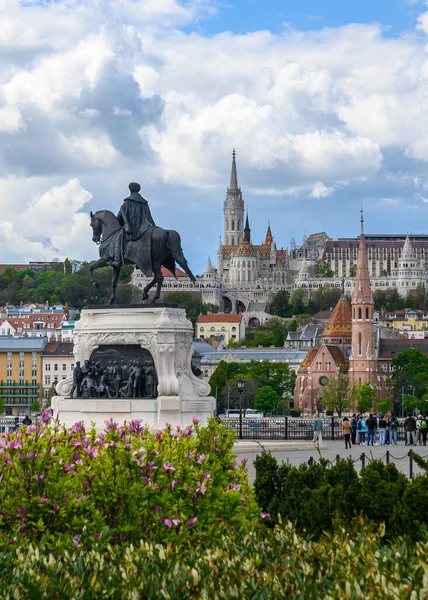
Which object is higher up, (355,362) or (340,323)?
(340,323)

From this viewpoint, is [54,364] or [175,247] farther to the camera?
[54,364]

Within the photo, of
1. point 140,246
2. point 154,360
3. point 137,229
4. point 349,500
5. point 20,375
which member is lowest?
point 349,500

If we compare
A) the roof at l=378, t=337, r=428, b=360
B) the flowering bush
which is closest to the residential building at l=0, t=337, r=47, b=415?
the roof at l=378, t=337, r=428, b=360

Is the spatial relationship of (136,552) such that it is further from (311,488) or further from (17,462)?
(311,488)

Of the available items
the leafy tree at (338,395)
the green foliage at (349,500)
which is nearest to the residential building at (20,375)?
the leafy tree at (338,395)

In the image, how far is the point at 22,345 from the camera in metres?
123

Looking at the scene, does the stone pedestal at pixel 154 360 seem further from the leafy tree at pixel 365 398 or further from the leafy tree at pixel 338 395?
the leafy tree at pixel 338 395

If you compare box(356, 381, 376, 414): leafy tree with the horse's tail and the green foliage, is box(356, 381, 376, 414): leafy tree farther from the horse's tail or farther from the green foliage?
the green foliage

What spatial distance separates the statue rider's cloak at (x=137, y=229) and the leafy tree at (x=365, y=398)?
75.6m

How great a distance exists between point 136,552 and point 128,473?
2796mm

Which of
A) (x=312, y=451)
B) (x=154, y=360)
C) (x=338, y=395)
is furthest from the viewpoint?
(x=338, y=395)

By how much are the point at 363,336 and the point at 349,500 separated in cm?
10882

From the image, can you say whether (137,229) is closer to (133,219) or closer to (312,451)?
(133,219)

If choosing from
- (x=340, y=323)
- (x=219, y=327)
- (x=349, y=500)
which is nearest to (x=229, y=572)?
(x=349, y=500)
